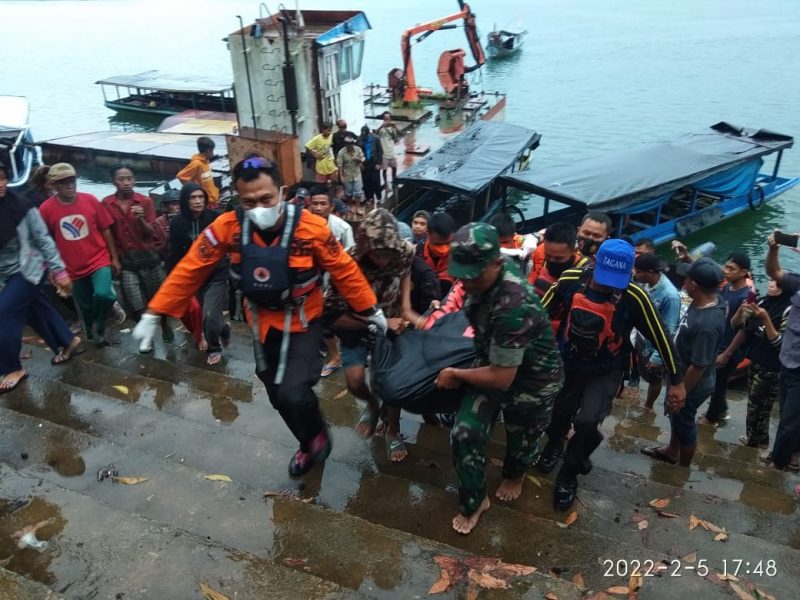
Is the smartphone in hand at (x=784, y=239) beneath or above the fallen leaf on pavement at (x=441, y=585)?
above

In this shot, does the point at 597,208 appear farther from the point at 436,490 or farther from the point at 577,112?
the point at 577,112

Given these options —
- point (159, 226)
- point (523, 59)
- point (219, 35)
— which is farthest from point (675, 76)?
point (219, 35)

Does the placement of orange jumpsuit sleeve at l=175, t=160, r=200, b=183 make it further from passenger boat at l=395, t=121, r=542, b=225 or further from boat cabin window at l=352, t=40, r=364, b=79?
boat cabin window at l=352, t=40, r=364, b=79

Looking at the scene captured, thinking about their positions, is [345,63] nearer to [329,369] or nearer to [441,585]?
[329,369]

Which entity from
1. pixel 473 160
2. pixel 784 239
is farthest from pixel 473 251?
pixel 473 160

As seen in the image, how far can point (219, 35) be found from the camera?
7262 centimetres

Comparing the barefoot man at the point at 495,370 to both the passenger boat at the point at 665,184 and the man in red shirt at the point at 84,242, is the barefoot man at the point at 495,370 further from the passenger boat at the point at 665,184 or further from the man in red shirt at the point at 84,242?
the passenger boat at the point at 665,184

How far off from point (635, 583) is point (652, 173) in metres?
12.7

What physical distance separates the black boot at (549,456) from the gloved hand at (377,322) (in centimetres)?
148

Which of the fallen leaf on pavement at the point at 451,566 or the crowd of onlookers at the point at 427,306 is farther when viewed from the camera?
the crowd of onlookers at the point at 427,306

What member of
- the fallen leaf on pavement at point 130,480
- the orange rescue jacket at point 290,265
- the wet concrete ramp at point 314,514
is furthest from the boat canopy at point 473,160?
the fallen leaf on pavement at point 130,480

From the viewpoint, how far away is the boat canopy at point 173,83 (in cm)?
2892

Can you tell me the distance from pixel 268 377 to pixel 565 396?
1.97 m

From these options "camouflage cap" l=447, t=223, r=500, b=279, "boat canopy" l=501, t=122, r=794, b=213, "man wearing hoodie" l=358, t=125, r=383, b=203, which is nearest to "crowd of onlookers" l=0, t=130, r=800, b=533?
"camouflage cap" l=447, t=223, r=500, b=279
